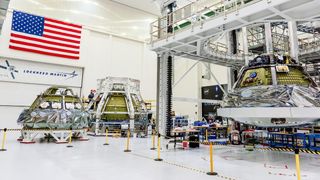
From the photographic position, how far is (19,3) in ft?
60.2

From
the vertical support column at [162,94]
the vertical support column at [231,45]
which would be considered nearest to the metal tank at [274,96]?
the vertical support column at [162,94]

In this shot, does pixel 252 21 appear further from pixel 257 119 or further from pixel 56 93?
pixel 56 93

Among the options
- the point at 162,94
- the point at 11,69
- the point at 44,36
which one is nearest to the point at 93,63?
the point at 44,36

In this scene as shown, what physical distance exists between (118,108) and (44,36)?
372 inches

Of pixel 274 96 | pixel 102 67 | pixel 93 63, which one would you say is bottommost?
pixel 274 96

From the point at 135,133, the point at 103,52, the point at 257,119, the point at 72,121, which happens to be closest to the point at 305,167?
the point at 257,119

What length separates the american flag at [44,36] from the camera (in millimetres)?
17562

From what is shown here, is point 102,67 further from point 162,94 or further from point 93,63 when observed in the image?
point 162,94

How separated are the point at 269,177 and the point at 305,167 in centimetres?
202

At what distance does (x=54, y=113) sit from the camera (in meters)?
10.4

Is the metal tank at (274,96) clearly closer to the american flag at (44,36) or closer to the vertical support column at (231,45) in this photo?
the vertical support column at (231,45)

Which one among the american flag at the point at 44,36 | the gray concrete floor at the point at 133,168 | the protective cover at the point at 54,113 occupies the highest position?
the american flag at the point at 44,36

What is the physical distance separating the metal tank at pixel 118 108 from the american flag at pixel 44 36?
573 centimetres

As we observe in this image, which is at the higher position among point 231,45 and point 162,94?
point 231,45
